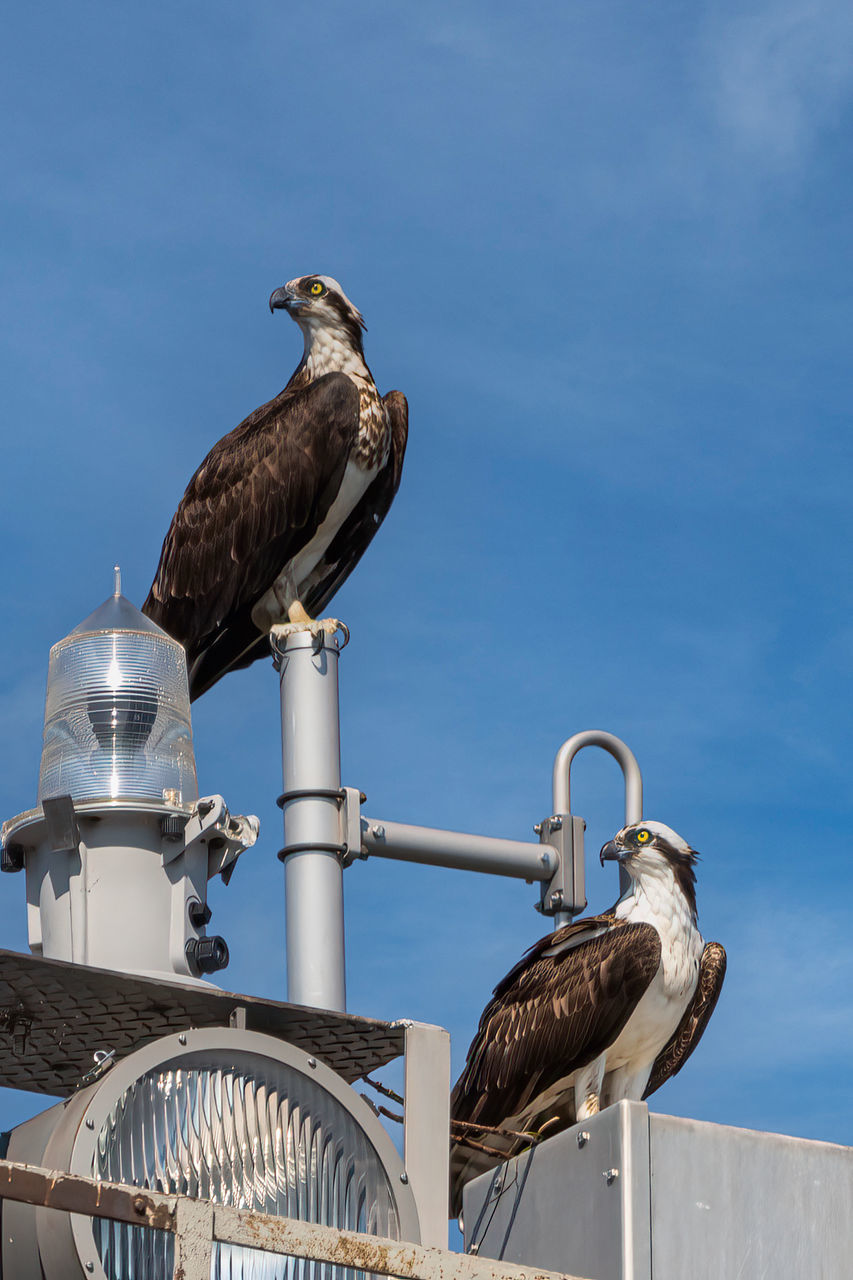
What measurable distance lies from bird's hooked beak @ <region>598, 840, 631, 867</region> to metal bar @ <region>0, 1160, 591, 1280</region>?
5.07 meters

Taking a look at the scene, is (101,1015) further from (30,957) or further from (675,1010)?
(675,1010)

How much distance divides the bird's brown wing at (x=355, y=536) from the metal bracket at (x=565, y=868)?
106 inches

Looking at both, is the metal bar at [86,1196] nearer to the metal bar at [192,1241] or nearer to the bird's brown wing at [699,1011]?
the metal bar at [192,1241]

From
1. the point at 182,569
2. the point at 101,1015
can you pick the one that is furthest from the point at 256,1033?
the point at 182,569

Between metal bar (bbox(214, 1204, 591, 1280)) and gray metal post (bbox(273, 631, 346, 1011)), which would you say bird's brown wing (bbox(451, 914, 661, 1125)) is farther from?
metal bar (bbox(214, 1204, 591, 1280))

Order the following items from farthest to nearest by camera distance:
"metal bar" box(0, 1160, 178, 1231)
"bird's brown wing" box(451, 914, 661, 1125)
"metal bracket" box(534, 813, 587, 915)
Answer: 1. "bird's brown wing" box(451, 914, 661, 1125)
2. "metal bracket" box(534, 813, 587, 915)
3. "metal bar" box(0, 1160, 178, 1231)

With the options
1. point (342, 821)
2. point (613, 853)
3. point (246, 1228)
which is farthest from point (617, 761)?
point (246, 1228)

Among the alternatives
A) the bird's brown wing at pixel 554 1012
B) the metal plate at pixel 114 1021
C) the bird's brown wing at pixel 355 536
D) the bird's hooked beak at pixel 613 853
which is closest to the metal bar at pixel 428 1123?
the metal plate at pixel 114 1021

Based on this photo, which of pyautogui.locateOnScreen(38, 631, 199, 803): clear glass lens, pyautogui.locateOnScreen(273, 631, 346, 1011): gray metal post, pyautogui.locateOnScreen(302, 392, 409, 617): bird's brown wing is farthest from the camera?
pyautogui.locateOnScreen(302, 392, 409, 617): bird's brown wing

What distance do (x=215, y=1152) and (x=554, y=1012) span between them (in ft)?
15.0

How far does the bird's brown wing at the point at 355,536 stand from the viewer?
408 inches

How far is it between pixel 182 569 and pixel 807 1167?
5621 millimetres

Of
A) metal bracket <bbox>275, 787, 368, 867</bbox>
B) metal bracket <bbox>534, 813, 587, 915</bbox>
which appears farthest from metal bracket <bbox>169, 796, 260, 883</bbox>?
metal bracket <bbox>534, 813, 587, 915</bbox>

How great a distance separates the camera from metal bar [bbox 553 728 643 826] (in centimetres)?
834
